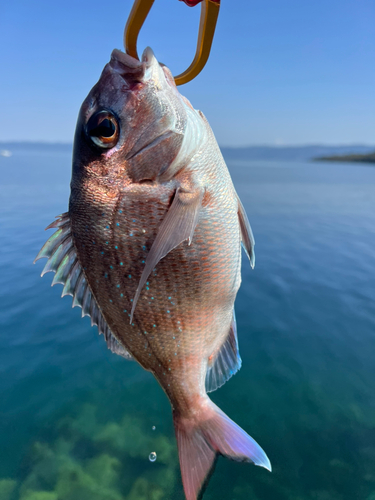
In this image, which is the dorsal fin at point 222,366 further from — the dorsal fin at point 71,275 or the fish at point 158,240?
the dorsal fin at point 71,275

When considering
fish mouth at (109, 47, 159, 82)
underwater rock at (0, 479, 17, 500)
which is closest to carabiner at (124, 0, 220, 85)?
fish mouth at (109, 47, 159, 82)

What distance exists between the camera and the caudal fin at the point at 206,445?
127 centimetres

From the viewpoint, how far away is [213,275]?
134 cm

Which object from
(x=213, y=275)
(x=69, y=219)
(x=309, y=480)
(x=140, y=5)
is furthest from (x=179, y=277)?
(x=309, y=480)

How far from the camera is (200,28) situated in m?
1.09

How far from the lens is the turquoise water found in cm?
269

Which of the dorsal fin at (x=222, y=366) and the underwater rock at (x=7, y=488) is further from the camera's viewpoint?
the underwater rock at (x=7, y=488)

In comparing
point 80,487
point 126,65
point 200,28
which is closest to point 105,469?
point 80,487

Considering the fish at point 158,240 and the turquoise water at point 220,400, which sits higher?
the fish at point 158,240

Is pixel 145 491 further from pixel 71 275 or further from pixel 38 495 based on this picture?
pixel 71 275

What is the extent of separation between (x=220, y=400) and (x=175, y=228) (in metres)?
3.07

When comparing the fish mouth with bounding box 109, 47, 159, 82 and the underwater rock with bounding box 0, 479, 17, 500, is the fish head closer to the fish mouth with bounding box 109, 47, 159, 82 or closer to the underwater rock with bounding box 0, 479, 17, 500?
the fish mouth with bounding box 109, 47, 159, 82

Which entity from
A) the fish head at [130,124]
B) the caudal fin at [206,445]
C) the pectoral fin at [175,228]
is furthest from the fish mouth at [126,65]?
the caudal fin at [206,445]

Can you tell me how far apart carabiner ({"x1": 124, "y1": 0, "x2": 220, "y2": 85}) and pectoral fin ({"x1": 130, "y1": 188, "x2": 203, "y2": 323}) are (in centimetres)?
51
